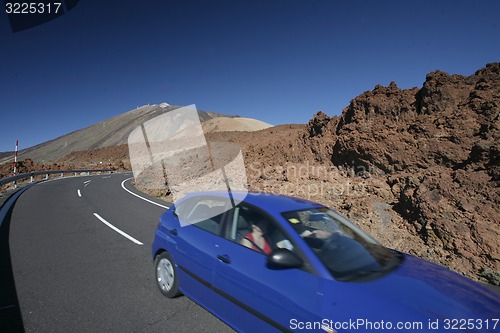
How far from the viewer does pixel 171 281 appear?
4.07m

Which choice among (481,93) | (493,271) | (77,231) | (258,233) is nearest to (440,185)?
(493,271)

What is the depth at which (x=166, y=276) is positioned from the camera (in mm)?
4188

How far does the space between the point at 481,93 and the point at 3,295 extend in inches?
478

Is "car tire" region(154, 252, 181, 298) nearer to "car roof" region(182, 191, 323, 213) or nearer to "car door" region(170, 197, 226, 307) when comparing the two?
"car door" region(170, 197, 226, 307)

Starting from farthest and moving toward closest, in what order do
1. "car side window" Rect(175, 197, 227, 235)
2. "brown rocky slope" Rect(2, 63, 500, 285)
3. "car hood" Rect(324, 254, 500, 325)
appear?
"brown rocky slope" Rect(2, 63, 500, 285), "car side window" Rect(175, 197, 227, 235), "car hood" Rect(324, 254, 500, 325)

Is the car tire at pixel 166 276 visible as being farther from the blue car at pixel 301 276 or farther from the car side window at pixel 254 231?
the car side window at pixel 254 231

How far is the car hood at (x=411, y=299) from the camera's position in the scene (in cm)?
219

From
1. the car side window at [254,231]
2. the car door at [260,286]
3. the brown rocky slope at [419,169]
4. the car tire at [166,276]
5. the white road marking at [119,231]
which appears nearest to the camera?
the car door at [260,286]

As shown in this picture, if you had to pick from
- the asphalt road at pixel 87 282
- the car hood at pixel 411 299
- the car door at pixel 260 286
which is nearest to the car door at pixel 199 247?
the car door at pixel 260 286

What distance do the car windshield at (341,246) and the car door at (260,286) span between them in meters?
0.25

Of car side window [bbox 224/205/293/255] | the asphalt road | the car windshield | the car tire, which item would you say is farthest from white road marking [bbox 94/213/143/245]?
the car windshield

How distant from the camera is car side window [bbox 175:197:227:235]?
370cm

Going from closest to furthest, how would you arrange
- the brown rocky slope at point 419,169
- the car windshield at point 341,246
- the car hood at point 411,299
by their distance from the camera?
the car hood at point 411,299 → the car windshield at point 341,246 → the brown rocky slope at point 419,169

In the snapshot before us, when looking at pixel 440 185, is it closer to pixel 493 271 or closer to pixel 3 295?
pixel 493 271
